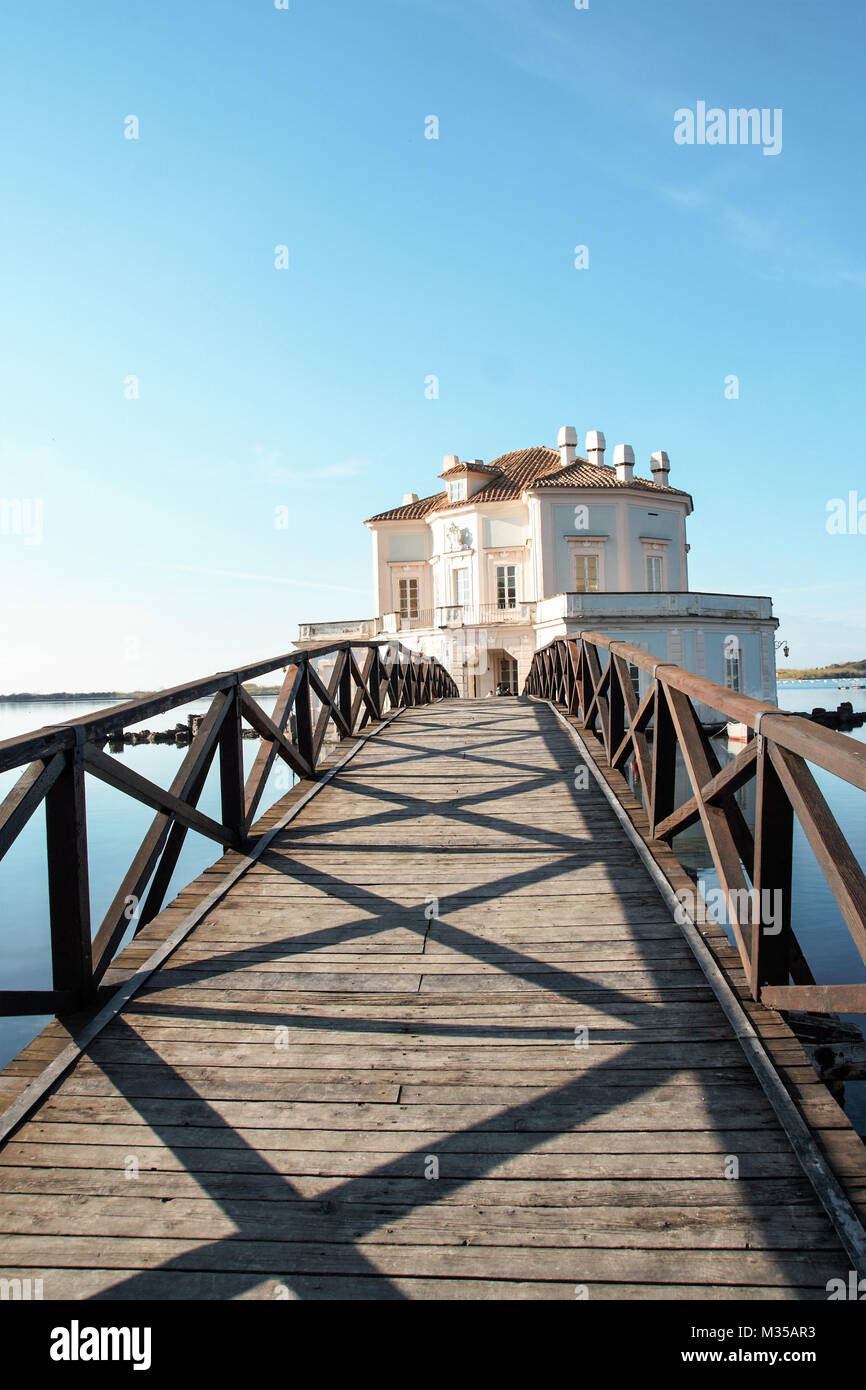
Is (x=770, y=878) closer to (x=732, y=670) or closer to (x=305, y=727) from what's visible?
(x=305, y=727)

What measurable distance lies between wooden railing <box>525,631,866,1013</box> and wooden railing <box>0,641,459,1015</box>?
8.05 feet

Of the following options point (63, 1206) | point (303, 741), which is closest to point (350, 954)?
point (63, 1206)

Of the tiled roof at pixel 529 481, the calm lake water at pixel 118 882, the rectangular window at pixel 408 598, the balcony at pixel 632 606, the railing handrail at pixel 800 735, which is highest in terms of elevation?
the tiled roof at pixel 529 481

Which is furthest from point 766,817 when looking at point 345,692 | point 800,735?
point 345,692

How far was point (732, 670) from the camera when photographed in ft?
97.2

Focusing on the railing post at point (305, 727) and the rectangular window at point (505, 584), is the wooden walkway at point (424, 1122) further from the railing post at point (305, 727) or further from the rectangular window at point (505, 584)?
the rectangular window at point (505, 584)

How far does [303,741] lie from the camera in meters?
7.54

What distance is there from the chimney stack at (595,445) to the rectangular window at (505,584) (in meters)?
7.48

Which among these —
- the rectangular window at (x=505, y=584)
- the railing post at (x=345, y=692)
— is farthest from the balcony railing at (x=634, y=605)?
the railing post at (x=345, y=692)

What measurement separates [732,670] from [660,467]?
1384cm

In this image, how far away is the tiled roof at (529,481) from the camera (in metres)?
34.2

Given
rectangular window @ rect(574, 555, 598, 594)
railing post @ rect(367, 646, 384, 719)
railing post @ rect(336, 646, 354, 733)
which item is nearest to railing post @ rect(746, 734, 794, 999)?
railing post @ rect(336, 646, 354, 733)

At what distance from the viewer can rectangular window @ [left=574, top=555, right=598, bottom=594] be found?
33.9 m
